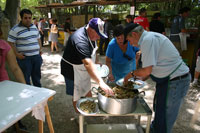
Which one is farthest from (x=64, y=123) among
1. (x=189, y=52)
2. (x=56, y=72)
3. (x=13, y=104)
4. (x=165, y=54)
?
(x=189, y=52)

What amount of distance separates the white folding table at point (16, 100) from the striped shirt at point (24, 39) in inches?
44.4

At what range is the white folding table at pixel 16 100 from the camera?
1184 millimetres

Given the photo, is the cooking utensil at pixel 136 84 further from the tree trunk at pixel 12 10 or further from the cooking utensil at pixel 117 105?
the tree trunk at pixel 12 10

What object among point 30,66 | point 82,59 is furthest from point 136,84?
point 30,66

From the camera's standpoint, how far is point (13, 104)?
1.35 metres

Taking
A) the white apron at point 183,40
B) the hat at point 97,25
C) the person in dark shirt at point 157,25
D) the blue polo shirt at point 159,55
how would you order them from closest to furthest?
the blue polo shirt at point 159,55, the hat at point 97,25, the white apron at point 183,40, the person in dark shirt at point 157,25

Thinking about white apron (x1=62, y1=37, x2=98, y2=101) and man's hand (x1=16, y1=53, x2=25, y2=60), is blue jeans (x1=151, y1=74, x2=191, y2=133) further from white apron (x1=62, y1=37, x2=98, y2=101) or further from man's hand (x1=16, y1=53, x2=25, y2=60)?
man's hand (x1=16, y1=53, x2=25, y2=60)

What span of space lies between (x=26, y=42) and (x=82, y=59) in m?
1.50

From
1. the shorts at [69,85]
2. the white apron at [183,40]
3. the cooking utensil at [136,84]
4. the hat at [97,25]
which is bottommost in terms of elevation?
the shorts at [69,85]

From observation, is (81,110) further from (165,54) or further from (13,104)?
(165,54)

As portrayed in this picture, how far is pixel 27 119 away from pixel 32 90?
1.46m

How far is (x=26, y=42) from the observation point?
8.94 feet

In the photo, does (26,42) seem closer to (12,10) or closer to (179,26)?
(12,10)

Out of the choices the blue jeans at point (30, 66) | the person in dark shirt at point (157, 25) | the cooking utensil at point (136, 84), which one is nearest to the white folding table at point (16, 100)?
the cooking utensil at point (136, 84)
